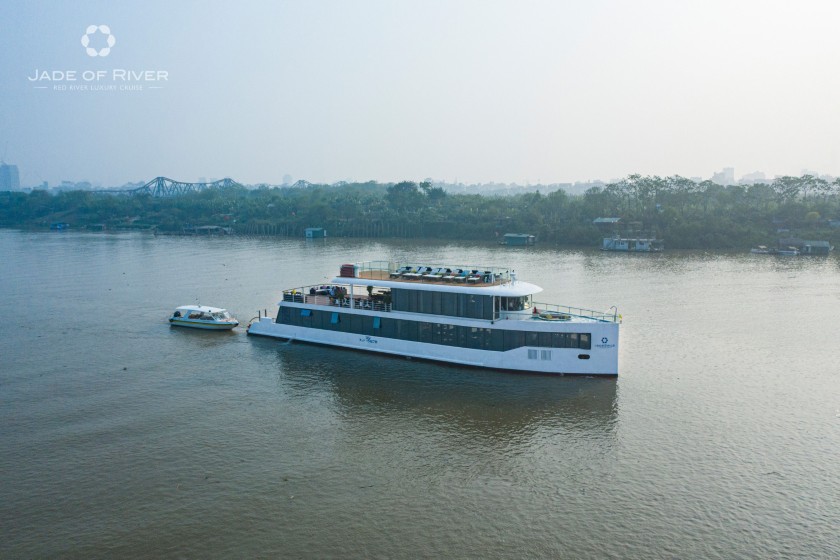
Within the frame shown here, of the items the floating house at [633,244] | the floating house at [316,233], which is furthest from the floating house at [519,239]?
the floating house at [316,233]

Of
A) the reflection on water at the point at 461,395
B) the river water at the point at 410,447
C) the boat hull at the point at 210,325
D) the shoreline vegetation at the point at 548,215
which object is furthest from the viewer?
the shoreline vegetation at the point at 548,215

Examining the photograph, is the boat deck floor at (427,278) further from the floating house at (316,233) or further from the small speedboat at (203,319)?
the floating house at (316,233)

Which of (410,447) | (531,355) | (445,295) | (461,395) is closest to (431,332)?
(445,295)

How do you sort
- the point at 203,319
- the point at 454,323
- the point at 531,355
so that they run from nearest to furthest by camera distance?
1. the point at 531,355
2. the point at 454,323
3. the point at 203,319

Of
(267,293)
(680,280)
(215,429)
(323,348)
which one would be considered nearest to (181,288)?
(267,293)

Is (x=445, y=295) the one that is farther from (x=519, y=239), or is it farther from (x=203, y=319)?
(x=519, y=239)

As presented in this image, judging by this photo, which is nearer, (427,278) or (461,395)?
(461,395)

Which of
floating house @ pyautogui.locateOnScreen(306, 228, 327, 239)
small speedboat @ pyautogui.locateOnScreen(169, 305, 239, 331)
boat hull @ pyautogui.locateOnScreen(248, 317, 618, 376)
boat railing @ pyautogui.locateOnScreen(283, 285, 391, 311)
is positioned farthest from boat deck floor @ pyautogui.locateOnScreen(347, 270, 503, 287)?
floating house @ pyautogui.locateOnScreen(306, 228, 327, 239)

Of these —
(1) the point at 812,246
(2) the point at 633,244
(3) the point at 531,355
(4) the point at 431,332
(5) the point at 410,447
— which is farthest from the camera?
(2) the point at 633,244
